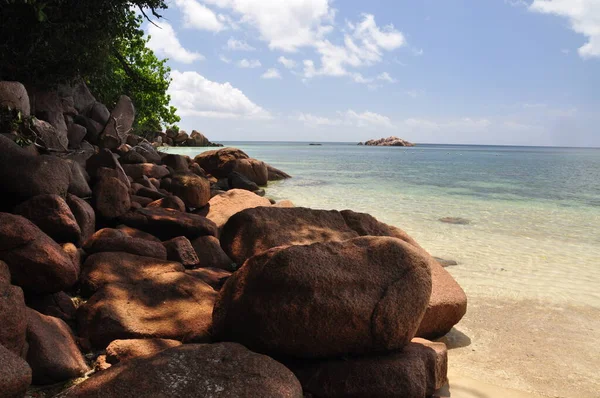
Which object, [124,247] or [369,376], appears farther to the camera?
[124,247]

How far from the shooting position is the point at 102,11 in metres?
10.0

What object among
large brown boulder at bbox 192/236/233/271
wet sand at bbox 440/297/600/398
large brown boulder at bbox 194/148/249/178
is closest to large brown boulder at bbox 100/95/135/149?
large brown boulder at bbox 194/148/249/178

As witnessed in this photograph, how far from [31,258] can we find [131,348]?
4.35 ft

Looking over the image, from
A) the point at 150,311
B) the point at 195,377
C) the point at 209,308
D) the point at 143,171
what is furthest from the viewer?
the point at 143,171

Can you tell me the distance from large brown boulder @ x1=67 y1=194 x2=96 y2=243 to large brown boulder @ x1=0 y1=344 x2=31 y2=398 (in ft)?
10.5

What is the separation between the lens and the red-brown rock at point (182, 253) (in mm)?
5852

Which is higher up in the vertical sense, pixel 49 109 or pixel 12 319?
pixel 49 109

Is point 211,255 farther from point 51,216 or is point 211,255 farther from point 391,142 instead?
point 391,142

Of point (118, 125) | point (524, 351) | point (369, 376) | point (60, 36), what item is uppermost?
point (60, 36)

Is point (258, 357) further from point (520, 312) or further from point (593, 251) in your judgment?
point (593, 251)

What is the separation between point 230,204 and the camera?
988 cm

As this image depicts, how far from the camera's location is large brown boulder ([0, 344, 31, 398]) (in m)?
2.79

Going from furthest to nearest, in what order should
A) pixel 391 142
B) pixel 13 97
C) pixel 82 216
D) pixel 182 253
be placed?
pixel 391 142
pixel 13 97
pixel 82 216
pixel 182 253

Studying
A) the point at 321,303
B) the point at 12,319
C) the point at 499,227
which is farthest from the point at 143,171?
the point at 321,303
